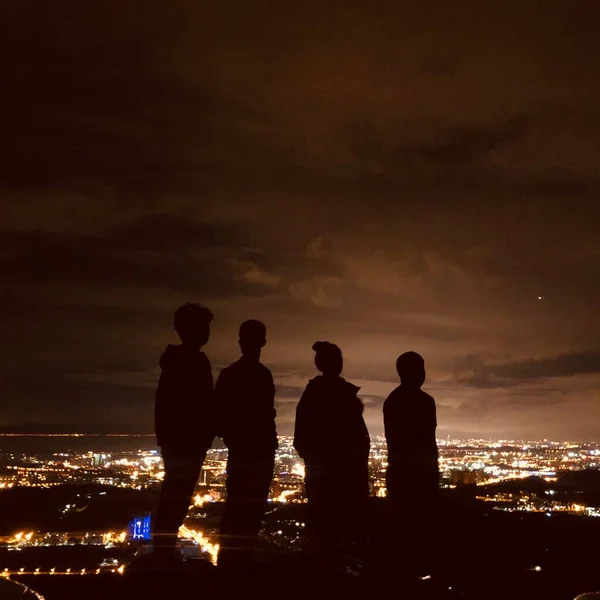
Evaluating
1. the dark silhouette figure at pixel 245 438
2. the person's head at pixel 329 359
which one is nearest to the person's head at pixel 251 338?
the dark silhouette figure at pixel 245 438

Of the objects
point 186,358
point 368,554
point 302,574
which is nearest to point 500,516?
point 368,554

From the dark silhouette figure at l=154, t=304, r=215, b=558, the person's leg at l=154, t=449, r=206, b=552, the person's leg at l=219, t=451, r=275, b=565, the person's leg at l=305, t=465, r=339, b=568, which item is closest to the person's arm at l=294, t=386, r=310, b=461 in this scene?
the person's leg at l=305, t=465, r=339, b=568

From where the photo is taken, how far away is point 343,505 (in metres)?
6.41

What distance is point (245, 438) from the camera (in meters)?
6.41

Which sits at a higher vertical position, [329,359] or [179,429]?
[329,359]

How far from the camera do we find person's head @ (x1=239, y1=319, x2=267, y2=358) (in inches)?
259

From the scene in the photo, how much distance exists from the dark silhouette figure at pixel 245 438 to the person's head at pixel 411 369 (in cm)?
137

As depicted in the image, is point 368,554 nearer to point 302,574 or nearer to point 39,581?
point 302,574

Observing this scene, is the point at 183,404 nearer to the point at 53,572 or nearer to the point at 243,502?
the point at 243,502

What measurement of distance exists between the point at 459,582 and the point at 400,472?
3104mm

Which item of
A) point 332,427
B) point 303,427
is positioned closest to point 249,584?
point 303,427

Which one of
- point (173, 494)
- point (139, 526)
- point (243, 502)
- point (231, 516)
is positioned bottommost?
point (139, 526)

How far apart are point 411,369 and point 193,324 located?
2.29 meters

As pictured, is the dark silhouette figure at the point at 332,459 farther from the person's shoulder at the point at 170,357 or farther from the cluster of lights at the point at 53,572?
the cluster of lights at the point at 53,572
